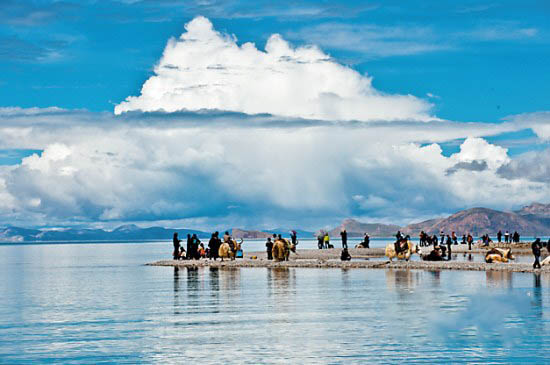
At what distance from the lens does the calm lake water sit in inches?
887

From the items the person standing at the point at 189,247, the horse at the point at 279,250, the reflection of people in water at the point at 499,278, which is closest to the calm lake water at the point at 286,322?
the reflection of people in water at the point at 499,278

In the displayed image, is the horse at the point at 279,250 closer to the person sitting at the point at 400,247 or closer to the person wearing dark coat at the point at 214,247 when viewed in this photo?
the person wearing dark coat at the point at 214,247

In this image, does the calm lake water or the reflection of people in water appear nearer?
the calm lake water

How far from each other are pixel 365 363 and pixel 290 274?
36.3m

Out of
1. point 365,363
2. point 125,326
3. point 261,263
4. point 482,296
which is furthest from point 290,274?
point 365,363

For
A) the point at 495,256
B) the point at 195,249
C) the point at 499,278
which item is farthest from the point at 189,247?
the point at 499,278

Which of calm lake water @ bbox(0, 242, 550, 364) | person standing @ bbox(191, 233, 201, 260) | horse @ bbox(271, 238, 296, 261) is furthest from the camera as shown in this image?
person standing @ bbox(191, 233, 201, 260)

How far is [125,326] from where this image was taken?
2906cm

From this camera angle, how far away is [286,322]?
29.1 metres

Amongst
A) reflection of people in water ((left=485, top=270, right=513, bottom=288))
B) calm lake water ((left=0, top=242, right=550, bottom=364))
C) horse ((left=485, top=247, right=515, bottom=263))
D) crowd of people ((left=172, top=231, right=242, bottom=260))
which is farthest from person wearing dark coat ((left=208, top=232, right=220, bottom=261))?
reflection of people in water ((left=485, top=270, right=513, bottom=288))

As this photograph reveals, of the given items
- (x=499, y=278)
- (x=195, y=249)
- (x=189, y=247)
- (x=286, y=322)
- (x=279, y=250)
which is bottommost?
(x=286, y=322)

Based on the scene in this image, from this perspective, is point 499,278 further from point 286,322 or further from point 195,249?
point 195,249

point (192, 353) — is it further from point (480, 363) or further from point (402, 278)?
point (402, 278)

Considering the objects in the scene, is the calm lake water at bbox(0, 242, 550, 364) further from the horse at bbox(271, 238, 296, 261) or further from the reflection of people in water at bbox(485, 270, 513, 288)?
the horse at bbox(271, 238, 296, 261)
